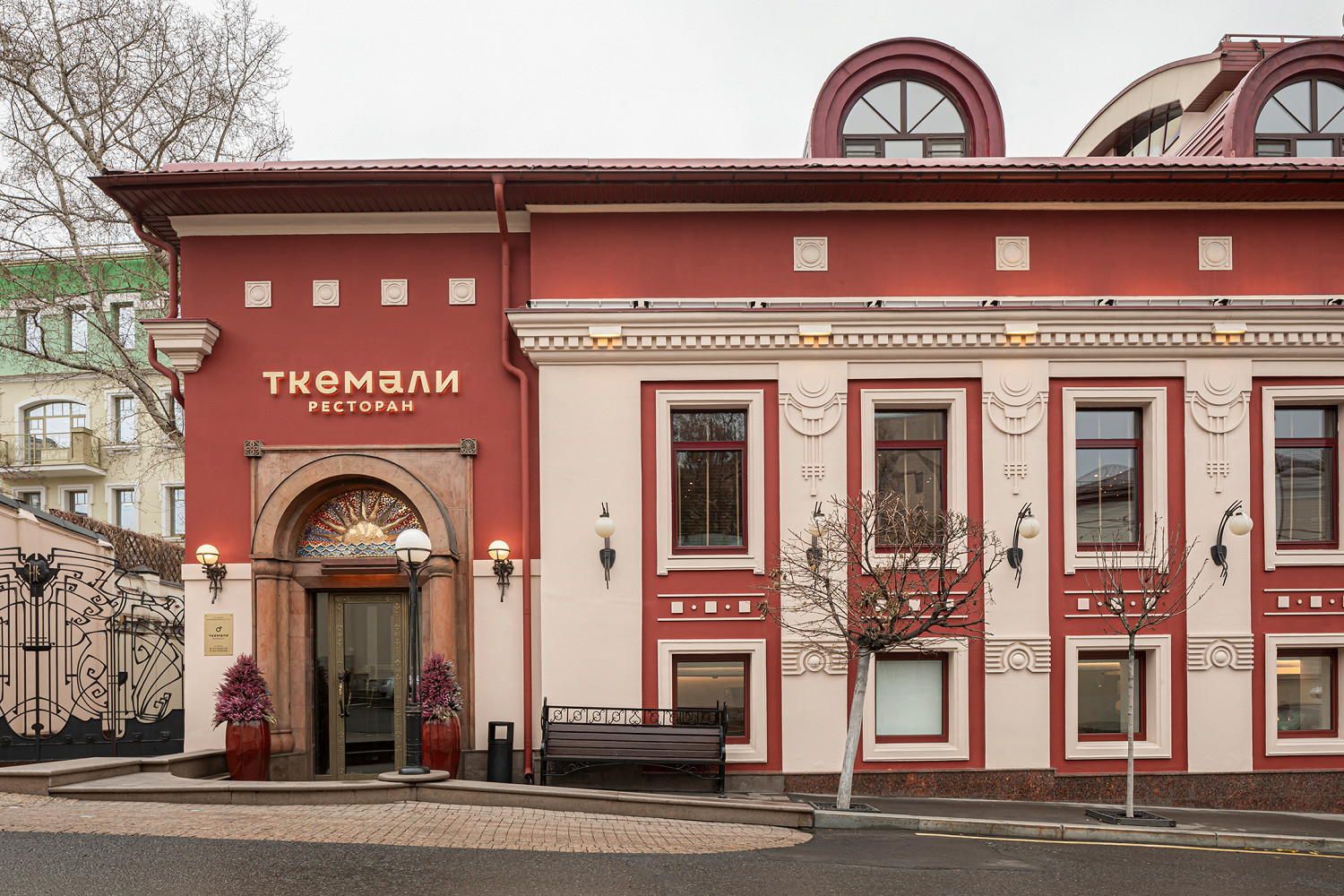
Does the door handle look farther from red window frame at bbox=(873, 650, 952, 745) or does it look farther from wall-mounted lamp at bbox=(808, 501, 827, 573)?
red window frame at bbox=(873, 650, 952, 745)

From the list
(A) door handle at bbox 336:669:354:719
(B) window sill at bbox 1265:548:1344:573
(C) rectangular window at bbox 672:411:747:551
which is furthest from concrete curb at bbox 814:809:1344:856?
(A) door handle at bbox 336:669:354:719

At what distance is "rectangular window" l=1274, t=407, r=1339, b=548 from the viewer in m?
12.3

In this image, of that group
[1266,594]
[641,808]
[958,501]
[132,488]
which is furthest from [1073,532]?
[132,488]

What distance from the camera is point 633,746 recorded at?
11008 mm

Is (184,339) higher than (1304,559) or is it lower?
higher

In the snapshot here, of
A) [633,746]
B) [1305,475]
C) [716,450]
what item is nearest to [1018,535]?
[716,450]

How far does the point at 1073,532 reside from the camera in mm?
11945

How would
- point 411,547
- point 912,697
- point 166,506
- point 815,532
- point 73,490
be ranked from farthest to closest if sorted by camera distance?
point 73,490 < point 166,506 < point 912,697 < point 815,532 < point 411,547

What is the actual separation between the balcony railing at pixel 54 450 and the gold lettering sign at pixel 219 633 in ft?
77.2

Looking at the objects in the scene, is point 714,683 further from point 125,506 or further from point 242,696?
point 125,506

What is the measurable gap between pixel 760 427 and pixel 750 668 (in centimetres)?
313

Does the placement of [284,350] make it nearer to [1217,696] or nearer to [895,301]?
[895,301]

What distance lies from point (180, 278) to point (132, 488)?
23.6m

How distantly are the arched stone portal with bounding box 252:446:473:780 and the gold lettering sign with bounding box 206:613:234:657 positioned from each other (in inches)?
14.4
